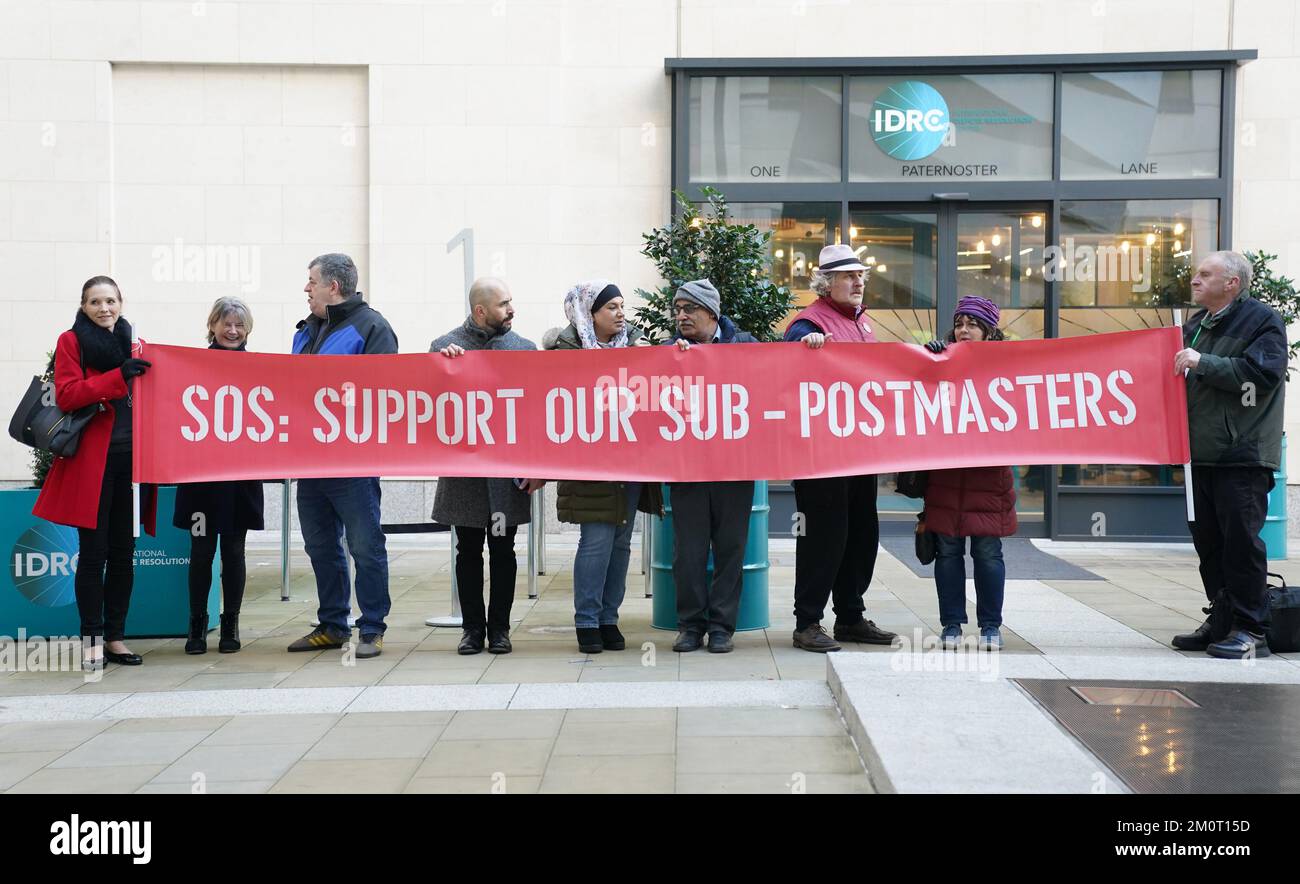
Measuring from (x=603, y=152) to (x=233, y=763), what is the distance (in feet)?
31.5

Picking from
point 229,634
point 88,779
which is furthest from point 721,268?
point 88,779

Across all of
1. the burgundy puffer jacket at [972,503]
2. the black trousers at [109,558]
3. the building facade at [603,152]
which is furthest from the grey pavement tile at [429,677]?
the building facade at [603,152]

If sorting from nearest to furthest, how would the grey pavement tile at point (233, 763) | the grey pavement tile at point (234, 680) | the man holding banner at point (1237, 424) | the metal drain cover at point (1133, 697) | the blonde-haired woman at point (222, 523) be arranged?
the grey pavement tile at point (233, 763) < the metal drain cover at point (1133, 697) < the grey pavement tile at point (234, 680) < the man holding banner at point (1237, 424) < the blonde-haired woman at point (222, 523)

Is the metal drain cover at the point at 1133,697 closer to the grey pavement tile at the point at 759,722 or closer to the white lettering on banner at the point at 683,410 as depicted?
the grey pavement tile at the point at 759,722

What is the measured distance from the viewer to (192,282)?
1308 cm

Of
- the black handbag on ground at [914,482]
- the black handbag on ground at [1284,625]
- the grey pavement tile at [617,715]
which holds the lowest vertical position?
the grey pavement tile at [617,715]

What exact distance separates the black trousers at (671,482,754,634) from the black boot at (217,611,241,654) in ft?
8.08

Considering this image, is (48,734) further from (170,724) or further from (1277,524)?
(1277,524)

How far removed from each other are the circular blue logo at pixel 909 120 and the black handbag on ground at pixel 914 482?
723cm

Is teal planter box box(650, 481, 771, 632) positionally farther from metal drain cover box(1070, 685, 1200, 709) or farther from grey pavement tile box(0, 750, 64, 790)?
grey pavement tile box(0, 750, 64, 790)

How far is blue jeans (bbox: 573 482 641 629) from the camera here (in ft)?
21.4

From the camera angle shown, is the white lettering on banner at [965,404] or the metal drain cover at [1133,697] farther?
the white lettering on banner at [965,404]

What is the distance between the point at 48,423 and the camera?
6.11 m

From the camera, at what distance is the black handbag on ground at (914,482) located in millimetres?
6578
